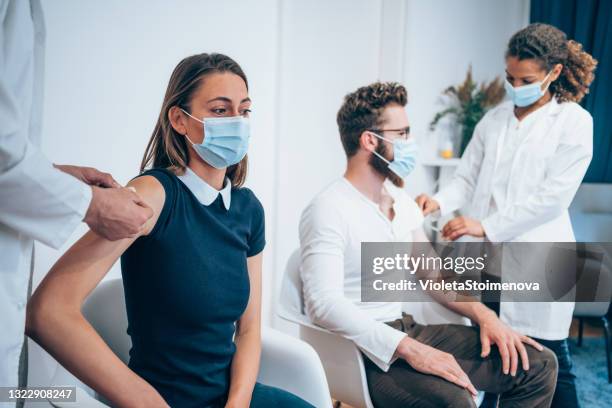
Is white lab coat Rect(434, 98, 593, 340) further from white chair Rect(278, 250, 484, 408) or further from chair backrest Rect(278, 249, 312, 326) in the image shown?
chair backrest Rect(278, 249, 312, 326)

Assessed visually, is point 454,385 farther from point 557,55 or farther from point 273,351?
point 557,55

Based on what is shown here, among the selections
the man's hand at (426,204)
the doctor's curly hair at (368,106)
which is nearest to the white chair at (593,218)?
the man's hand at (426,204)

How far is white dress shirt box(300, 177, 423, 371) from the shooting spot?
1335mm

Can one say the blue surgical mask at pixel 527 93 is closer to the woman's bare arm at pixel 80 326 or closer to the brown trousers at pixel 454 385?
the brown trousers at pixel 454 385

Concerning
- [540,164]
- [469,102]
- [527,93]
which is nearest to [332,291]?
[540,164]

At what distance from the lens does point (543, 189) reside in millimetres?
1787

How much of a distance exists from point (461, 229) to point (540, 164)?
39 cm

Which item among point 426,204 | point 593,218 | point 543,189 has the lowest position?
point 593,218

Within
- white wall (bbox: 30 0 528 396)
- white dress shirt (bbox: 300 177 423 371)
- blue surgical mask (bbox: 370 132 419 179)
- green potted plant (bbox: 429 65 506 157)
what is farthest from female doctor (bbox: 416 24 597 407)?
green potted plant (bbox: 429 65 506 157)

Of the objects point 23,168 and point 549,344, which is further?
point 549,344

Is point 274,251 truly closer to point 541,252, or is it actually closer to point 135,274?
point 541,252

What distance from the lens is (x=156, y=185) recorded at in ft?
3.22

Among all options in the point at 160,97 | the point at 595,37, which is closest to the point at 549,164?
the point at 160,97

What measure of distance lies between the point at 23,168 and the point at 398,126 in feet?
3.82
